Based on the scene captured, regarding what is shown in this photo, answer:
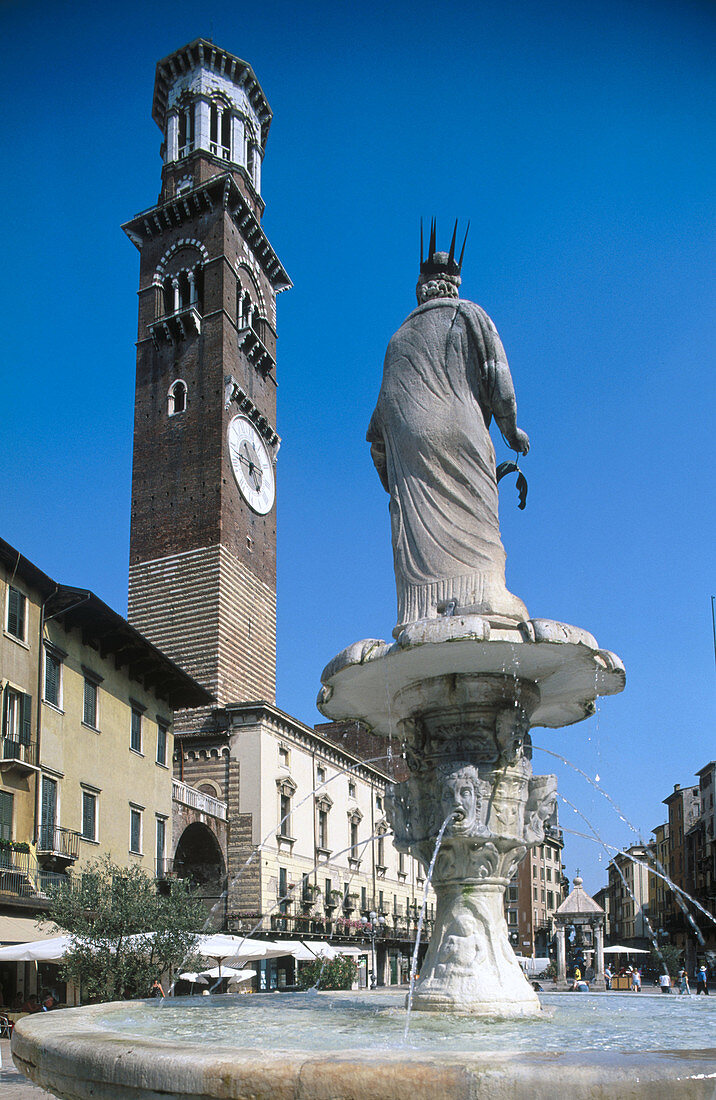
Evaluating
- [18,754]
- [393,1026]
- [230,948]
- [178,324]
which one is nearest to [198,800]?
[18,754]

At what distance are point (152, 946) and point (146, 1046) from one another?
1345 centimetres

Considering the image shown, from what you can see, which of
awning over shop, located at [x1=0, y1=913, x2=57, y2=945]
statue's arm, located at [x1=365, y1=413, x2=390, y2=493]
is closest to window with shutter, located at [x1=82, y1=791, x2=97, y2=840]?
awning over shop, located at [x1=0, y1=913, x2=57, y2=945]

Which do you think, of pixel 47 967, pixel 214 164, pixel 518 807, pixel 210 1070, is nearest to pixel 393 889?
pixel 47 967

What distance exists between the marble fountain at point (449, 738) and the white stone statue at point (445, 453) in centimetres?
2

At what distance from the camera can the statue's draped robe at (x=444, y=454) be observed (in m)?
8.09

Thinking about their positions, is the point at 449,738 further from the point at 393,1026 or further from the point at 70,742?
the point at 70,742

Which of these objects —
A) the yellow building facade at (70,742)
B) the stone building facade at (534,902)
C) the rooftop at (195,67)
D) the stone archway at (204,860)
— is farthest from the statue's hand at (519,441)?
the stone building facade at (534,902)

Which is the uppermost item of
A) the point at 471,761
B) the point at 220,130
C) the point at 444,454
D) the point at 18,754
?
the point at 220,130

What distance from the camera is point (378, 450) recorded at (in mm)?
9195

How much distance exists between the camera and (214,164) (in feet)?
164

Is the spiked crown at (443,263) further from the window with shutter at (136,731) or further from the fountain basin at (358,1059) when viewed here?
the window with shutter at (136,731)

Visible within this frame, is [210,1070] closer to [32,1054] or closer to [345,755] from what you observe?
[32,1054]

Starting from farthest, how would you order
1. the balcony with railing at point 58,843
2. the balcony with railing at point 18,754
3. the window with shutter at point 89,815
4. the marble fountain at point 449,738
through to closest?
the window with shutter at point 89,815, the balcony with railing at point 58,843, the balcony with railing at point 18,754, the marble fountain at point 449,738

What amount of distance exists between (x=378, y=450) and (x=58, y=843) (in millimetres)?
18417
